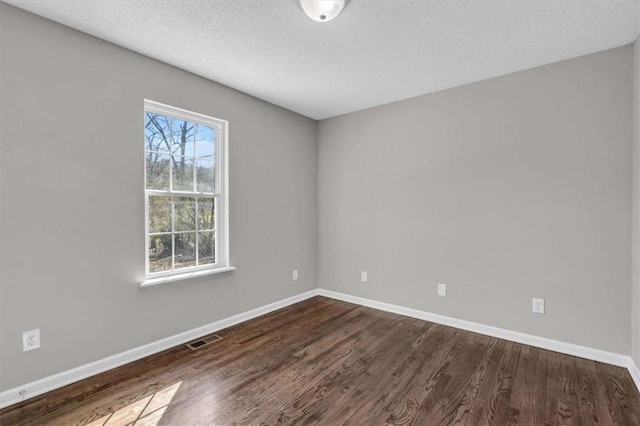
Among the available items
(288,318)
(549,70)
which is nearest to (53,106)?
(288,318)

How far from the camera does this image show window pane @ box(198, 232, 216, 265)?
2.96 m

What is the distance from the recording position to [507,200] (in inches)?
110

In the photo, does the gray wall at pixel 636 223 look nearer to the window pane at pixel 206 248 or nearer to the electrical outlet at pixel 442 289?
the electrical outlet at pixel 442 289

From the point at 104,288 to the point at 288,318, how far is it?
1802 mm

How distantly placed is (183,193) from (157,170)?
30 centimetres

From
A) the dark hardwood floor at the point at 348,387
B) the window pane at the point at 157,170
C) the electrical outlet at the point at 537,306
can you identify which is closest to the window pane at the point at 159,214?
the window pane at the point at 157,170

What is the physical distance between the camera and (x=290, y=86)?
309 cm

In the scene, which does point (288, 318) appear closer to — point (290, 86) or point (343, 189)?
point (343, 189)

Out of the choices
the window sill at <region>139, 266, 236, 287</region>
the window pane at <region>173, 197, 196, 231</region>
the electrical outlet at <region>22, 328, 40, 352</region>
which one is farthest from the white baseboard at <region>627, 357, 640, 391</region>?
the electrical outlet at <region>22, 328, 40, 352</region>

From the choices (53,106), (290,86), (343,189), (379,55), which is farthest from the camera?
(343,189)

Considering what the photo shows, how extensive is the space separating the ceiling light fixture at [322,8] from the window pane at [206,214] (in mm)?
1947

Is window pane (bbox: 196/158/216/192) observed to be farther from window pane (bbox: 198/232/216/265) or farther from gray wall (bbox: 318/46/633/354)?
gray wall (bbox: 318/46/633/354)

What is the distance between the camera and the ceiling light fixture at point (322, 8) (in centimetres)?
180

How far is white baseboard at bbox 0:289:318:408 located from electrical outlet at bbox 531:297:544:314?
2.78 meters
